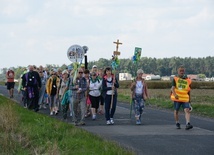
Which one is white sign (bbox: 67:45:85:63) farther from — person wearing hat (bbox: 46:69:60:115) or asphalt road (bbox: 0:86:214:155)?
asphalt road (bbox: 0:86:214:155)

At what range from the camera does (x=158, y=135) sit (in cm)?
1277

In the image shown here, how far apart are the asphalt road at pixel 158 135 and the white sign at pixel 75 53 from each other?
353 cm

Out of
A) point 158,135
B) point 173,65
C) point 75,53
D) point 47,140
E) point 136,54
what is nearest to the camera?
point 47,140

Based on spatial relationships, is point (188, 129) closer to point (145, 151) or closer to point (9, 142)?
point (145, 151)

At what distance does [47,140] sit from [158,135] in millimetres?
3450

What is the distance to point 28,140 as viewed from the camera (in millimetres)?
10336

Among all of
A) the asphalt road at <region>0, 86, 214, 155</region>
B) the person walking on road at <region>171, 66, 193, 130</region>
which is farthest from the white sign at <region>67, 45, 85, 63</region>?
the person walking on road at <region>171, 66, 193, 130</region>

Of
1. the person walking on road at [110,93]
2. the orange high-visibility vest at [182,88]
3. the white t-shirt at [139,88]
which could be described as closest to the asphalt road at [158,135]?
the person walking on road at [110,93]

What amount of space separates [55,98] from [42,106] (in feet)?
12.3

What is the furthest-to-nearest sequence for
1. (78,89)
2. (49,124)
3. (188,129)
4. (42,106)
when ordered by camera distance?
(42,106)
(78,89)
(188,129)
(49,124)

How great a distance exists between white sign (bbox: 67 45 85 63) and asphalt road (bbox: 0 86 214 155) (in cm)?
353

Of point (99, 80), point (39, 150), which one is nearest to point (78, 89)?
point (99, 80)

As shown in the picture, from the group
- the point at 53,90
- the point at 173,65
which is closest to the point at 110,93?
the point at 53,90

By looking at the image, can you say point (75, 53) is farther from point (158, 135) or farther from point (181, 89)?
point (158, 135)
